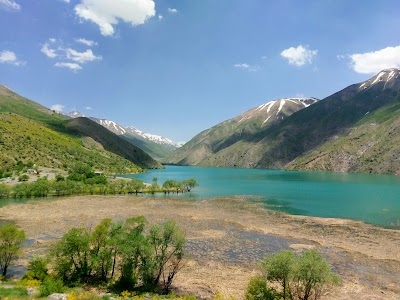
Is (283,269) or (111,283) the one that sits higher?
(283,269)

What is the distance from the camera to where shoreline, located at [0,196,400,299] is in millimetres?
35500

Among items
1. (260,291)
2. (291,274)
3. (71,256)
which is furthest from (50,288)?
(291,274)

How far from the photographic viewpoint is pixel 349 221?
69.8 m

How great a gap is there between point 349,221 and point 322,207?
2100 centimetres

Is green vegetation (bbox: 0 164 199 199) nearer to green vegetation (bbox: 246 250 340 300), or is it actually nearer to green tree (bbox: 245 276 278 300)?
green tree (bbox: 245 276 278 300)

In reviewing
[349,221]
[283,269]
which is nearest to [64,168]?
[349,221]

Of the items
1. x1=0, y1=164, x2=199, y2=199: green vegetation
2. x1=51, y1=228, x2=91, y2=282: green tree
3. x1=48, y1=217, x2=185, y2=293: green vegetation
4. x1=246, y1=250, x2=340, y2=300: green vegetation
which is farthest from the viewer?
x1=0, y1=164, x2=199, y2=199: green vegetation

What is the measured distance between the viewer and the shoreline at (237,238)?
3550 centimetres

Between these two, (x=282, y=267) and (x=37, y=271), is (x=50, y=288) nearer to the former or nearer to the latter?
(x=37, y=271)

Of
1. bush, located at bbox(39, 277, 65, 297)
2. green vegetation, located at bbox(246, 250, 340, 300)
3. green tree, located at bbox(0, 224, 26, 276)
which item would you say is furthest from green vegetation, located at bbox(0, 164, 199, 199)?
green vegetation, located at bbox(246, 250, 340, 300)

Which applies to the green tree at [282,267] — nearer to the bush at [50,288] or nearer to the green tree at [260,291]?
the green tree at [260,291]

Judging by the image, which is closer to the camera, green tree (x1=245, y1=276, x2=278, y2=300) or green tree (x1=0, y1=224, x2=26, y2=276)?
green tree (x1=245, y1=276, x2=278, y2=300)

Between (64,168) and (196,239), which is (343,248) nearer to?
(196,239)

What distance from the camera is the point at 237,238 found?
54.7 m
